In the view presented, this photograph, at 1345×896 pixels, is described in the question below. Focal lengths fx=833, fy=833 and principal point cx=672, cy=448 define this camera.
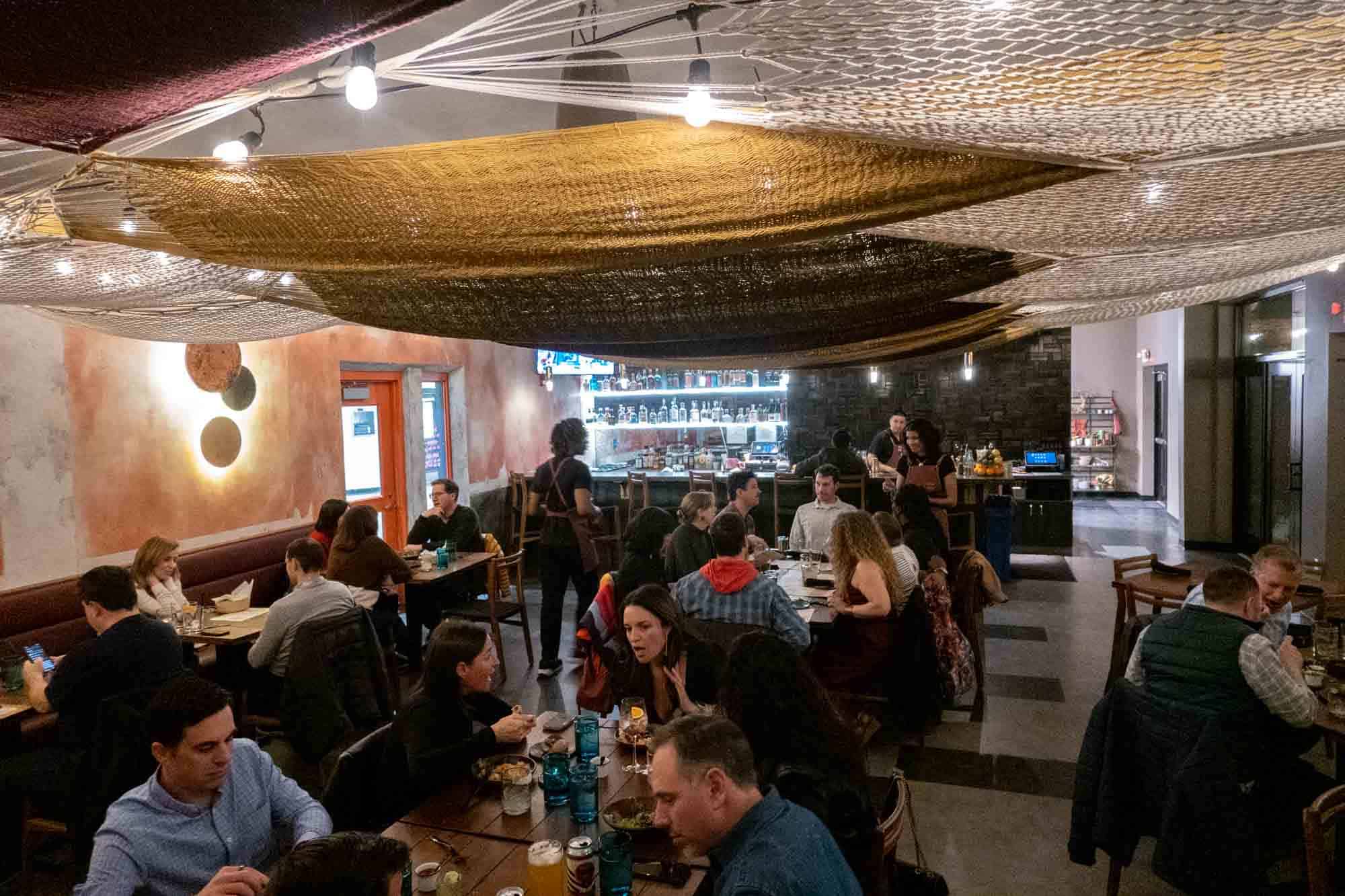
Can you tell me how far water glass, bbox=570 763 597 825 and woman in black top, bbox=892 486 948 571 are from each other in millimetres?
Answer: 3254

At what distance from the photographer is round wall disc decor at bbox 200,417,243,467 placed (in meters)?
6.29

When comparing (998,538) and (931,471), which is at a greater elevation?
(931,471)

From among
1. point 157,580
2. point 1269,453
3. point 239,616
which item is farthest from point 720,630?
point 1269,453

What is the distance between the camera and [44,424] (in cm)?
511

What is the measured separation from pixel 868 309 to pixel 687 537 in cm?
228

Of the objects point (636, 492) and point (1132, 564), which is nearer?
point (1132, 564)

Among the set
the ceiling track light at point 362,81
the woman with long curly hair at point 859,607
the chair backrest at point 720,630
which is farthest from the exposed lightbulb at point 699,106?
the woman with long curly hair at point 859,607

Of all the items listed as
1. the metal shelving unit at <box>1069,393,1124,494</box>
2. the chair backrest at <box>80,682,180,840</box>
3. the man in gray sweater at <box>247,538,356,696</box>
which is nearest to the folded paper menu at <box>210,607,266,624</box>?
the man in gray sweater at <box>247,538,356,696</box>

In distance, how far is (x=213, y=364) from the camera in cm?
629

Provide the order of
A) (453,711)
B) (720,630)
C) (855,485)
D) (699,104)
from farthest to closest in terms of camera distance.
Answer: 1. (855,485)
2. (720,630)
3. (453,711)
4. (699,104)

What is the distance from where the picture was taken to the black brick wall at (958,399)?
10.6 m

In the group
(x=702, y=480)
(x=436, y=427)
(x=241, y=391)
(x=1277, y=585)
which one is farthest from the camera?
(x=436, y=427)

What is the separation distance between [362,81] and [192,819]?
1888 millimetres

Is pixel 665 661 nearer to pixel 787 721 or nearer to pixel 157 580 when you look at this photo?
pixel 787 721
